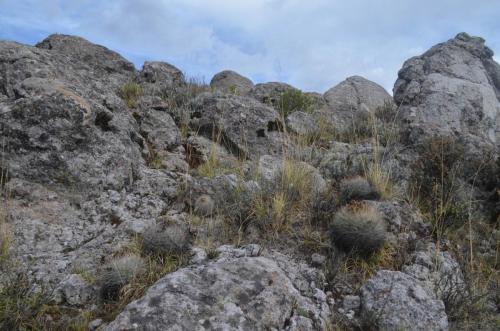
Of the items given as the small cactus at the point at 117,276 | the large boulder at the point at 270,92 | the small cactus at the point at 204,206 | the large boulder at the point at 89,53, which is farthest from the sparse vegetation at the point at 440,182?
the large boulder at the point at 89,53

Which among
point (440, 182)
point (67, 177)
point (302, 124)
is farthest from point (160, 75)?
point (440, 182)

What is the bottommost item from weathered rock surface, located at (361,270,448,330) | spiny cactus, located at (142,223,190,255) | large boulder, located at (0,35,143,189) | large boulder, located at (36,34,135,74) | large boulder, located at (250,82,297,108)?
weathered rock surface, located at (361,270,448,330)

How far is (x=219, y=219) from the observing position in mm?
4562

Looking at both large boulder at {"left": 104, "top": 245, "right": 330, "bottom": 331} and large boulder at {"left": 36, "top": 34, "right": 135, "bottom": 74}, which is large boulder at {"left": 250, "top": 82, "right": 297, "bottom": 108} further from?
large boulder at {"left": 104, "top": 245, "right": 330, "bottom": 331}

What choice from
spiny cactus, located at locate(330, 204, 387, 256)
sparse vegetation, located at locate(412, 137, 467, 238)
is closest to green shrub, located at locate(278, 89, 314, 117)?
sparse vegetation, located at locate(412, 137, 467, 238)

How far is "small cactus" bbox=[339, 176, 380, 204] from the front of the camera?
4926 mm

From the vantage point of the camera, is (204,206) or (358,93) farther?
(358,93)

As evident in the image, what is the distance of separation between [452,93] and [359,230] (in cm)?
597

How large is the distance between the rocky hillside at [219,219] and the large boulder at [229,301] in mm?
11

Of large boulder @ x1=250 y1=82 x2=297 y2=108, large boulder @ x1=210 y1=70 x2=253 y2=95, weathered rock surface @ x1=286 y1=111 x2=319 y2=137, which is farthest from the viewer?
large boulder @ x1=210 y1=70 x2=253 y2=95

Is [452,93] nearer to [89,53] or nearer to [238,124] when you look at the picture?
[238,124]

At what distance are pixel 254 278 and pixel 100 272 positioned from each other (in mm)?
1308

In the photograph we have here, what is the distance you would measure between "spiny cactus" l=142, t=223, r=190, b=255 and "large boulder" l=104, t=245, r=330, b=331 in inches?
16.5

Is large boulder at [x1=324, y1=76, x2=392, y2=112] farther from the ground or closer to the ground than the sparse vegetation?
farther from the ground
